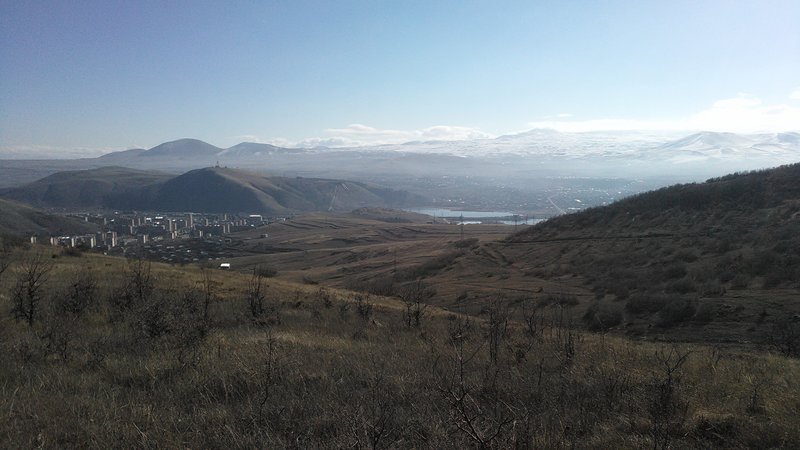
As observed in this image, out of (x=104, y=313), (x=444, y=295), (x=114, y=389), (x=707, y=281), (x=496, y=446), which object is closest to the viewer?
(x=496, y=446)

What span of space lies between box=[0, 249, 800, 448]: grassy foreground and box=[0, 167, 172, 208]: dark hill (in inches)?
5375

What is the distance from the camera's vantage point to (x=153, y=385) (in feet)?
15.8

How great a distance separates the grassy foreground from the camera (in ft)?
11.6

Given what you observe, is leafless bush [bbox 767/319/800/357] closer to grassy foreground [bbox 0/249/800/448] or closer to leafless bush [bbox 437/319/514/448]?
grassy foreground [bbox 0/249/800/448]

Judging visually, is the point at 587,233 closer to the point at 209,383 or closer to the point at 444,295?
the point at 444,295

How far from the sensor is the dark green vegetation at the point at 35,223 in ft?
199

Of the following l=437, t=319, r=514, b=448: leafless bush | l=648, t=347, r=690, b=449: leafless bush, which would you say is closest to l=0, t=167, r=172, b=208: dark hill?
l=437, t=319, r=514, b=448: leafless bush

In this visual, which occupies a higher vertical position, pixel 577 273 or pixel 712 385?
pixel 712 385

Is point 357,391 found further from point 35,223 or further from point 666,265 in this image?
point 35,223

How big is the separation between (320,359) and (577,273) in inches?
735

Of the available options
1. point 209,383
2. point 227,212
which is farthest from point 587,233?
point 227,212

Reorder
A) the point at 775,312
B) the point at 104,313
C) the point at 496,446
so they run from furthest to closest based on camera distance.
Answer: the point at 775,312 < the point at 104,313 < the point at 496,446

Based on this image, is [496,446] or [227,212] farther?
[227,212]

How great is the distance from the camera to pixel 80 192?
132 m
